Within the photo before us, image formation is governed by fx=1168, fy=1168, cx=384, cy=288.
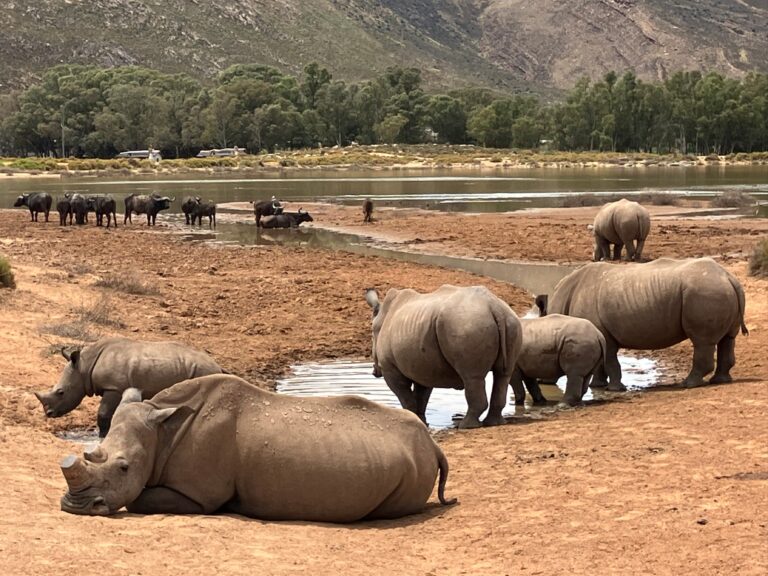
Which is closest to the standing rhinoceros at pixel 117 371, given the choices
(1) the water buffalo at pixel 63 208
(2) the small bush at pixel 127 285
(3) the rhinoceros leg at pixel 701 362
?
(3) the rhinoceros leg at pixel 701 362

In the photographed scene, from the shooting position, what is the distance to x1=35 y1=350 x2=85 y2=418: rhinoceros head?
11.3 metres

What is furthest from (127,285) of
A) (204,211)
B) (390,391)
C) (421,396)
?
(204,211)

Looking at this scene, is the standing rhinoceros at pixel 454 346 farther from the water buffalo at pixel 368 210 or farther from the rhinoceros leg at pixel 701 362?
the water buffalo at pixel 368 210

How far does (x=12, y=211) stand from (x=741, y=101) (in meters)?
103

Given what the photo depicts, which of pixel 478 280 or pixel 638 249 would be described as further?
pixel 638 249

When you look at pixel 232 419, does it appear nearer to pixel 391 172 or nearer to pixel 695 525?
pixel 695 525

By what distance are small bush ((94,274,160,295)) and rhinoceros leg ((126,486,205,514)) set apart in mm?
12892

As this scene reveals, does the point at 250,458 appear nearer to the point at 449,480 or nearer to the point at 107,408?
the point at 449,480

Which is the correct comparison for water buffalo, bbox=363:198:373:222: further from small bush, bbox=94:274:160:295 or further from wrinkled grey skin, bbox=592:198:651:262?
small bush, bbox=94:274:160:295

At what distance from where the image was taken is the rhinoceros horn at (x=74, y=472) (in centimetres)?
748

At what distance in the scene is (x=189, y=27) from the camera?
19462cm

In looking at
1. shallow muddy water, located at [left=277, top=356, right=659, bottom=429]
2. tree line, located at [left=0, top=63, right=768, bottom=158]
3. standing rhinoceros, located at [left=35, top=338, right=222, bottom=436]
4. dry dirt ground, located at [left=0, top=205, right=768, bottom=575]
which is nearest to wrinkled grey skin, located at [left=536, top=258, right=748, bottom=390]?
dry dirt ground, located at [left=0, top=205, right=768, bottom=575]

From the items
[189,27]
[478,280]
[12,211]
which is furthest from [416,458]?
[189,27]

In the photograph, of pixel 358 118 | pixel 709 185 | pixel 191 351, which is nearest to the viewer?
pixel 191 351
